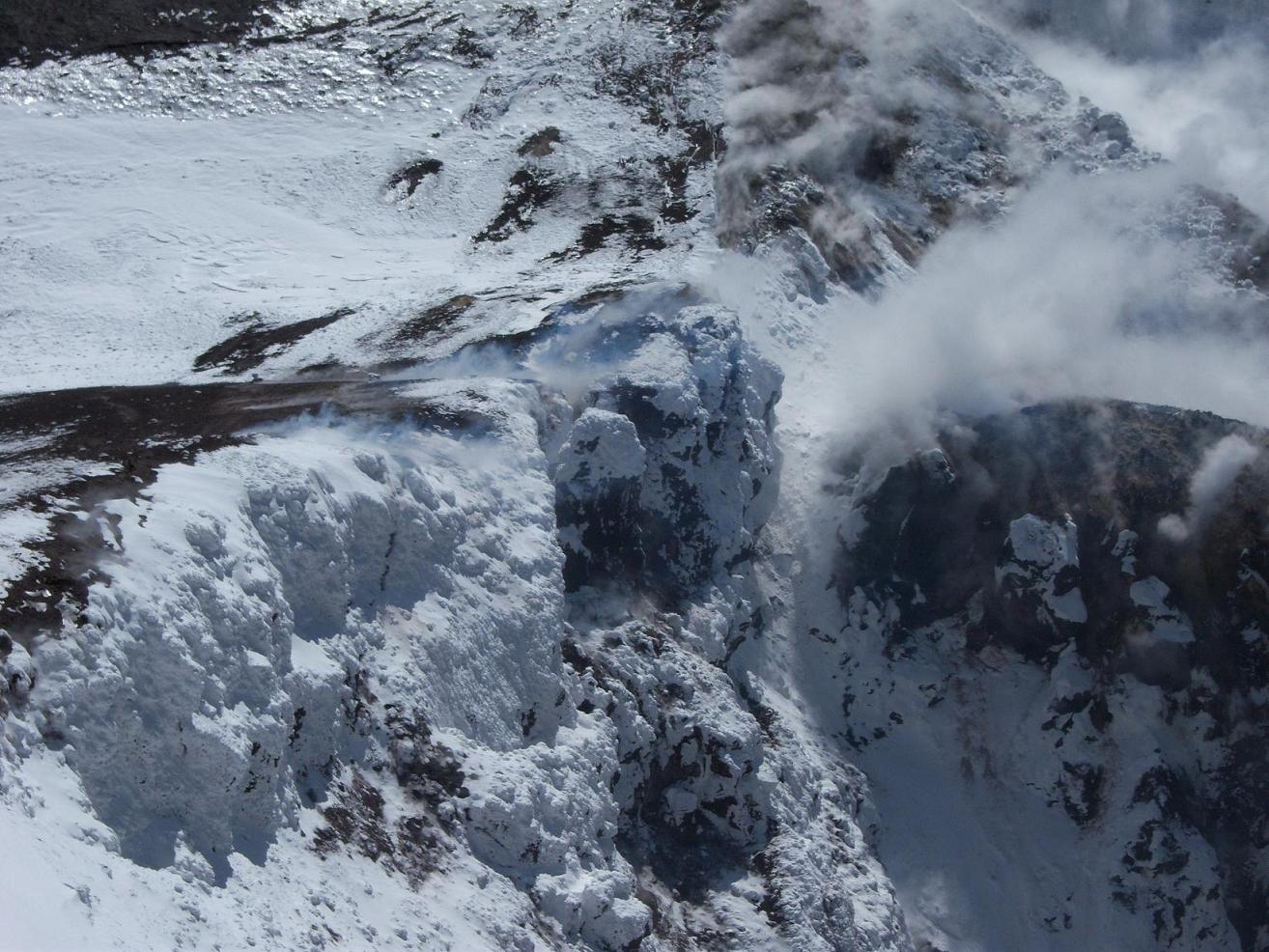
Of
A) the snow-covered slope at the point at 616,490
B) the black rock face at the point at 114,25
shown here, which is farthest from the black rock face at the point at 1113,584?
the black rock face at the point at 114,25

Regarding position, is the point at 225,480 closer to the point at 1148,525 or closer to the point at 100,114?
the point at 1148,525

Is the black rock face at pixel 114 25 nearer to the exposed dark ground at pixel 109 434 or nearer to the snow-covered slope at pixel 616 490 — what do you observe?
the snow-covered slope at pixel 616 490

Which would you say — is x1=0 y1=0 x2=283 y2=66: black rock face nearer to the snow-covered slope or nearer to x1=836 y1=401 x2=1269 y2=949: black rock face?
the snow-covered slope

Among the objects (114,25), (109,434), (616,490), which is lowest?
(616,490)

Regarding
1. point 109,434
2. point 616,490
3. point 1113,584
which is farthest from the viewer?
point 1113,584

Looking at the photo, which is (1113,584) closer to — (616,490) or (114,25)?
(616,490)

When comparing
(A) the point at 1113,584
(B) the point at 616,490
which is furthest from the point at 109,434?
(A) the point at 1113,584

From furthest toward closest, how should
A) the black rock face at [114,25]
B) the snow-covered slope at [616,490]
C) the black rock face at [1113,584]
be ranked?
the black rock face at [114,25] < the black rock face at [1113,584] < the snow-covered slope at [616,490]

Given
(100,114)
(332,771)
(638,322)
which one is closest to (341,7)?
(100,114)
